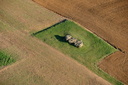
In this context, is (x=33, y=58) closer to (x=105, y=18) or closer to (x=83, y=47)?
(x=83, y=47)

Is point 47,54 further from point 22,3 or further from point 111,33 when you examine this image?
point 22,3

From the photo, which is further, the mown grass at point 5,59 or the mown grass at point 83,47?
the mown grass at point 83,47

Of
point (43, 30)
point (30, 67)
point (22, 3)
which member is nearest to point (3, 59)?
point (30, 67)

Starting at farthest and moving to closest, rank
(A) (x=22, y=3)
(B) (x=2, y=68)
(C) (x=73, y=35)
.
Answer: (A) (x=22, y=3), (C) (x=73, y=35), (B) (x=2, y=68)

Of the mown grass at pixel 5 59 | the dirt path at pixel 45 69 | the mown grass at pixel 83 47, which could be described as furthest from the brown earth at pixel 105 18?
the mown grass at pixel 5 59

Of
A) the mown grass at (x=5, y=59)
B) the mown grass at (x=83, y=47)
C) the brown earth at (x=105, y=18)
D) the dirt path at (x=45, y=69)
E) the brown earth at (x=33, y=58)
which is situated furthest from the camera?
the brown earth at (x=105, y=18)

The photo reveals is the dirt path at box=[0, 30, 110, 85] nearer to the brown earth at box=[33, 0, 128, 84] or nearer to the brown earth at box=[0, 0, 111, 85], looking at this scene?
the brown earth at box=[0, 0, 111, 85]

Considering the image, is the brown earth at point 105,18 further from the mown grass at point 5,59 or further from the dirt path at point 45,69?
the mown grass at point 5,59
